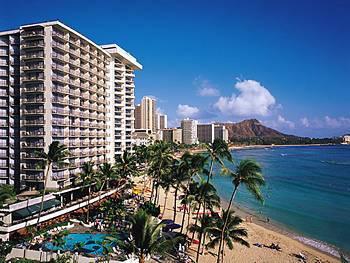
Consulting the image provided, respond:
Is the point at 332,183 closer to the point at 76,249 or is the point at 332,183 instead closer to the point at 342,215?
the point at 342,215

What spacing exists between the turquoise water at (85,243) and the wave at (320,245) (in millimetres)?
29027

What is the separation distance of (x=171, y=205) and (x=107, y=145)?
66.4 feet

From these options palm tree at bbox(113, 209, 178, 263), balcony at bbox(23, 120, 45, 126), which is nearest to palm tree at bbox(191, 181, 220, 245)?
palm tree at bbox(113, 209, 178, 263)

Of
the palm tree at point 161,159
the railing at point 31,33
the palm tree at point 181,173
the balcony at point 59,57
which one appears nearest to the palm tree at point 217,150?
the palm tree at point 181,173

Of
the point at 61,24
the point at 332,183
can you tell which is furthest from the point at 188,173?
the point at 332,183

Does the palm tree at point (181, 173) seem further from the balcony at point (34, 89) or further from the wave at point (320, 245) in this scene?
the balcony at point (34, 89)

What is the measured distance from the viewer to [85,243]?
1262 inches

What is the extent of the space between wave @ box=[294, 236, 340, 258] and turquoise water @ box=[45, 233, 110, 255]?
95.2 ft

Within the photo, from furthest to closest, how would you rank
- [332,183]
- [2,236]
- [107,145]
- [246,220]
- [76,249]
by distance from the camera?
[332,183], [107,145], [246,220], [2,236], [76,249]

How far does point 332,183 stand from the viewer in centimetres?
9806

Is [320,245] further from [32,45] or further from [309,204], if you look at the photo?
[32,45]

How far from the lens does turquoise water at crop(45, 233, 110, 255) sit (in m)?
30.3

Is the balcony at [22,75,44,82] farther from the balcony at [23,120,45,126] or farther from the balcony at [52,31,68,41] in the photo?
the balcony at [52,31,68,41]

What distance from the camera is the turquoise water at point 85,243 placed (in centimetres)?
3033
